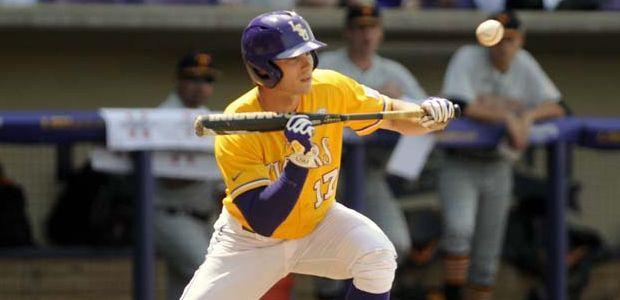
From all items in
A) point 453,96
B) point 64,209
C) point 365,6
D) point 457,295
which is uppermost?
point 365,6

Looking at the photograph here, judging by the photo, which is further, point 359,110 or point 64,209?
point 64,209

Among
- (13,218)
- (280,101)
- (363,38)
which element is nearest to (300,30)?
(280,101)

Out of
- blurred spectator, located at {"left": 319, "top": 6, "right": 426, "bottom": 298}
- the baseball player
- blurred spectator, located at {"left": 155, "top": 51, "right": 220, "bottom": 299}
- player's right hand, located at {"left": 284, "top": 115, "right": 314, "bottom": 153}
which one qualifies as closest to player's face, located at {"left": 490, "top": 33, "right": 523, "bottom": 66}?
blurred spectator, located at {"left": 319, "top": 6, "right": 426, "bottom": 298}

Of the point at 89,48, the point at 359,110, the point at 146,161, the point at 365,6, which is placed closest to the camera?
the point at 359,110

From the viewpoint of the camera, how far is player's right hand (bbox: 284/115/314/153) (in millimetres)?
4758

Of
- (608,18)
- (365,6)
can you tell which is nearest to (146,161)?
(365,6)

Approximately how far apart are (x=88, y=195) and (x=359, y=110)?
90.6 inches

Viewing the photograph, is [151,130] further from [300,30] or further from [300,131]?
[300,131]

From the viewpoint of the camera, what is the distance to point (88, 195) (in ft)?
23.9

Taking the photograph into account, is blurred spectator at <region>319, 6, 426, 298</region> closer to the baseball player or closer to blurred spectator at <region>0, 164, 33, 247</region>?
blurred spectator at <region>0, 164, 33, 247</region>

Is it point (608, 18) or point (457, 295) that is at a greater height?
point (608, 18)

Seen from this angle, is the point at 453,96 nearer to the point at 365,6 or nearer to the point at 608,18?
the point at 365,6

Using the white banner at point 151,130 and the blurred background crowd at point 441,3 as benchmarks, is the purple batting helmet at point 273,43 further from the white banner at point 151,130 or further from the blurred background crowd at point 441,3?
the blurred background crowd at point 441,3

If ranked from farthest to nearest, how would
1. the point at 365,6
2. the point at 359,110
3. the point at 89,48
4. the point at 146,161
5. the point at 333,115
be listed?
the point at 89,48 → the point at 365,6 → the point at 146,161 → the point at 359,110 → the point at 333,115
